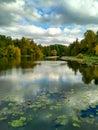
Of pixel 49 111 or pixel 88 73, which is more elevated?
pixel 88 73

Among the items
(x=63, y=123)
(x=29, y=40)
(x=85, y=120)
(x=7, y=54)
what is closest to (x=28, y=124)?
(x=63, y=123)

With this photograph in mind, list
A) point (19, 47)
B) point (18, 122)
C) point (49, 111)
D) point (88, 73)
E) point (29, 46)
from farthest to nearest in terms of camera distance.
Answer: point (29, 46) → point (19, 47) → point (88, 73) → point (49, 111) → point (18, 122)

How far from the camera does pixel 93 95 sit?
21422mm

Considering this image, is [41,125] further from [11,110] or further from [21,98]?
[21,98]

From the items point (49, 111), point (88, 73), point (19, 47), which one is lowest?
point (49, 111)

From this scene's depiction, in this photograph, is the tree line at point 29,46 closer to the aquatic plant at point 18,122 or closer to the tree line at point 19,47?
the tree line at point 19,47

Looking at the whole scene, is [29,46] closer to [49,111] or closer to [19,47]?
[19,47]

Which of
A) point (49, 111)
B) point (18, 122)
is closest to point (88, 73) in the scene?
point (49, 111)

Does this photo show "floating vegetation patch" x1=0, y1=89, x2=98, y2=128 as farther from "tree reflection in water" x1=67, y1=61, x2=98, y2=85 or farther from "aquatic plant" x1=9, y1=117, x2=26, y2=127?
"tree reflection in water" x1=67, y1=61, x2=98, y2=85

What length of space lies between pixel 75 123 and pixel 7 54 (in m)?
113

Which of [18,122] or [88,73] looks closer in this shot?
[18,122]

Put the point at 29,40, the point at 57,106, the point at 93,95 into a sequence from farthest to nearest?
the point at 29,40
the point at 93,95
the point at 57,106

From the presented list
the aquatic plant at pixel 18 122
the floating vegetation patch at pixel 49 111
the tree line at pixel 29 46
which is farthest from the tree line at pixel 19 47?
the aquatic plant at pixel 18 122

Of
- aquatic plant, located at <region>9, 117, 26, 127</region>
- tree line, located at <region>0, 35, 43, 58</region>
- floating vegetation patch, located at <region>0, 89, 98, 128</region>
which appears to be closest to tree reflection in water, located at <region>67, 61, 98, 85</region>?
floating vegetation patch, located at <region>0, 89, 98, 128</region>
